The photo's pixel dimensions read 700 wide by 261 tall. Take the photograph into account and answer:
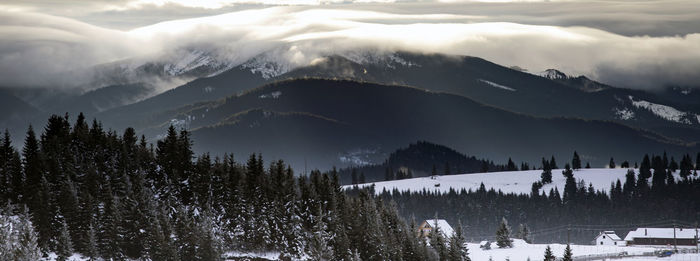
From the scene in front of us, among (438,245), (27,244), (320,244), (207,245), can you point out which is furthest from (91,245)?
(438,245)

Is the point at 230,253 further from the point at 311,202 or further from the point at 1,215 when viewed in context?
the point at 1,215

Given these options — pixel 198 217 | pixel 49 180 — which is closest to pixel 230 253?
pixel 198 217

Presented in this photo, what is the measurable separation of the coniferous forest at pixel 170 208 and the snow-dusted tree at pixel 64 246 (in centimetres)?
16

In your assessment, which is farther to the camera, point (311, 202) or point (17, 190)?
point (311, 202)

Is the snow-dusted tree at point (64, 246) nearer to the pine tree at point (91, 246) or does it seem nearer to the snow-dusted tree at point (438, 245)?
the pine tree at point (91, 246)

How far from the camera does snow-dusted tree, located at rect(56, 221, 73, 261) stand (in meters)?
132

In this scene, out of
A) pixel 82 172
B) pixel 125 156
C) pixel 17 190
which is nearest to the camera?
pixel 17 190

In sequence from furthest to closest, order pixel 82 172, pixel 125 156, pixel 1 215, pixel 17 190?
1. pixel 125 156
2. pixel 82 172
3. pixel 17 190
4. pixel 1 215

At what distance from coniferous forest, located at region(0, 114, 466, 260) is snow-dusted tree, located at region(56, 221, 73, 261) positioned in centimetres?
16

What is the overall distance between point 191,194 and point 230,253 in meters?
16.4

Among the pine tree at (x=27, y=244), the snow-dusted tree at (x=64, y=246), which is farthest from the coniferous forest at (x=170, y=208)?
the pine tree at (x=27, y=244)

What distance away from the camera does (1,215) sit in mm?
138750

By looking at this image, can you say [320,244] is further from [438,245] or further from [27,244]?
[27,244]

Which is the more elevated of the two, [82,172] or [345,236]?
[82,172]
